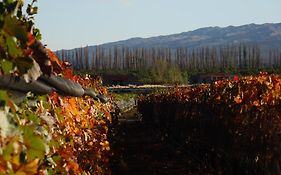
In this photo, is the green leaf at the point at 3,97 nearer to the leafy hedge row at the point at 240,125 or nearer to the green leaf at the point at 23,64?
the green leaf at the point at 23,64

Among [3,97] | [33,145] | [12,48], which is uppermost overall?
[12,48]

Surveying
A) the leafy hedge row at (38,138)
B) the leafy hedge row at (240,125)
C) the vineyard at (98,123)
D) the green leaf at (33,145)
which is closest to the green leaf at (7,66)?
the vineyard at (98,123)

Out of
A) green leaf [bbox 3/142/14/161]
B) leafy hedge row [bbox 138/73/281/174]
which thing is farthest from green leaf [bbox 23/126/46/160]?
leafy hedge row [bbox 138/73/281/174]

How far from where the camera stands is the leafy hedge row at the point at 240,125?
28.4 ft

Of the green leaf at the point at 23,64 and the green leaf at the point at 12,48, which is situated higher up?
the green leaf at the point at 12,48

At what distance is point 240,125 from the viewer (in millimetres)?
9641

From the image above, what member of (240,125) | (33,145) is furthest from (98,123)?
(33,145)

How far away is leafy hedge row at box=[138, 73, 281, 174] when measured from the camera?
28.4 ft

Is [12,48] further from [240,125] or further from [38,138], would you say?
[240,125]

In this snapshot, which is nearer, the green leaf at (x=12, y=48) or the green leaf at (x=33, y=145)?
the green leaf at (x=12, y=48)

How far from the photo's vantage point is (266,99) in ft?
29.6

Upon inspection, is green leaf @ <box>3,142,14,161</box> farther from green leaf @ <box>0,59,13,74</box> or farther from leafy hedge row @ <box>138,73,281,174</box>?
leafy hedge row @ <box>138,73,281,174</box>

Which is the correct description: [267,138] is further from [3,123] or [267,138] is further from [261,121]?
[3,123]

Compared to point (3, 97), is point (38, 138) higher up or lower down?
lower down
